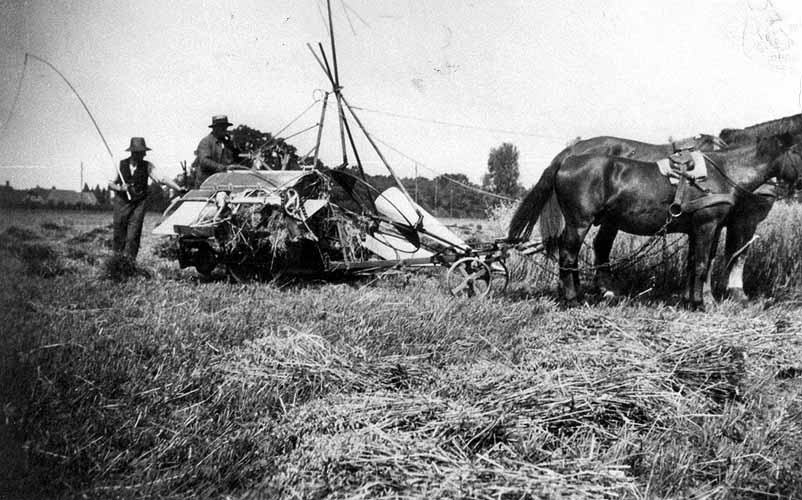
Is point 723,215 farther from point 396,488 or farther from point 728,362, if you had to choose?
point 396,488

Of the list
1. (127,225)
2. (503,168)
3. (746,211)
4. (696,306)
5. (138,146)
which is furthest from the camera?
(503,168)

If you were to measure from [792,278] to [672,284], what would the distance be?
146 centimetres

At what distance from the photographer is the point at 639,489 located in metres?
2.31

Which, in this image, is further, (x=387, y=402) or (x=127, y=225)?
(x=127, y=225)

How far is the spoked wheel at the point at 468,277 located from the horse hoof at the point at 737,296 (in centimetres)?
274

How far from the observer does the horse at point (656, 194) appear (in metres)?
5.77

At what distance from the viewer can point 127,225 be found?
26.1 ft

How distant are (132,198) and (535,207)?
548cm

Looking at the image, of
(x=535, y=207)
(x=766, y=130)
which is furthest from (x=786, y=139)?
(x=535, y=207)

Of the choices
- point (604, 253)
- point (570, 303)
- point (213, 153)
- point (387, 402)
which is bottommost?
point (387, 402)

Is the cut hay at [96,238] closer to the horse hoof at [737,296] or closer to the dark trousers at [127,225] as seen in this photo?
the dark trousers at [127,225]

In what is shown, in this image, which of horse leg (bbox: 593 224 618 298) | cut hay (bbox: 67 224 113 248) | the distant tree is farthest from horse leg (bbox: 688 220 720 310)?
the distant tree

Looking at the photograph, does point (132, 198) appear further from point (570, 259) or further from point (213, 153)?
point (570, 259)

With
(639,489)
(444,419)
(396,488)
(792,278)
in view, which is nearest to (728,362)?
(639,489)
